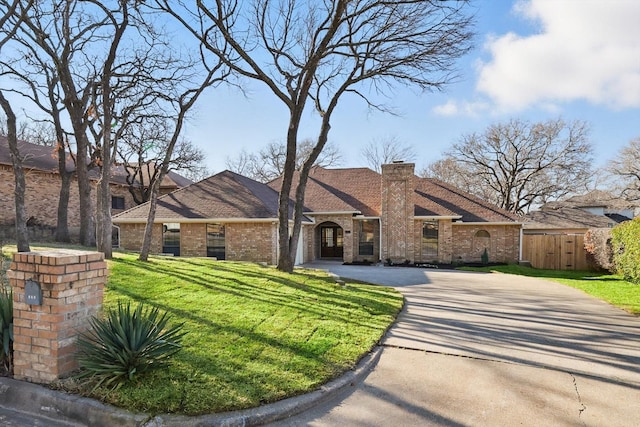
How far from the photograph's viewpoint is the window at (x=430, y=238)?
19203mm

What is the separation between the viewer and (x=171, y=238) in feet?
55.8

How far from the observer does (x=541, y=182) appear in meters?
33.0

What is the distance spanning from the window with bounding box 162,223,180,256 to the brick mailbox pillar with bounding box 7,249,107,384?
45.9 feet

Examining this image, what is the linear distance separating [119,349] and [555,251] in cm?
2022

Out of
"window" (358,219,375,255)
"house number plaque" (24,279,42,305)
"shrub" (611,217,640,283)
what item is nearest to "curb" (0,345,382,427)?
"house number plaque" (24,279,42,305)

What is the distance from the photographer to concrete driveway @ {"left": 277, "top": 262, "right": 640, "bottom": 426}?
333 cm

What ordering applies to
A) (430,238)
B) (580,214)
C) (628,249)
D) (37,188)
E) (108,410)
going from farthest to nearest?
(580,214), (37,188), (430,238), (628,249), (108,410)

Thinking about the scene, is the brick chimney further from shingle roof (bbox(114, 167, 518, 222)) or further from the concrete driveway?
the concrete driveway

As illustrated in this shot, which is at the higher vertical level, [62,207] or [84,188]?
[84,188]

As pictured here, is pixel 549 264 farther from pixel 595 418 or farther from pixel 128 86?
pixel 128 86

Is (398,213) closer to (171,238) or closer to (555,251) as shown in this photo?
(555,251)

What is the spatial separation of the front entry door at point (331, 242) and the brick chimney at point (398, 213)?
118 inches

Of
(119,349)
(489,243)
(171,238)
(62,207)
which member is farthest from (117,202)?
(119,349)

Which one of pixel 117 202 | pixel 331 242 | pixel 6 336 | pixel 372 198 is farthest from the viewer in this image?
pixel 117 202
